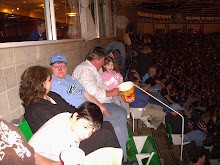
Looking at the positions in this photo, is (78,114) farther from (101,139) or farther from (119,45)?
(119,45)

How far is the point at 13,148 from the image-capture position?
103cm

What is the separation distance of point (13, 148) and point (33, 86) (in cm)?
68

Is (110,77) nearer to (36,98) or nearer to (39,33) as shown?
(39,33)

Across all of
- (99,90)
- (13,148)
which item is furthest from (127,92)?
(13,148)

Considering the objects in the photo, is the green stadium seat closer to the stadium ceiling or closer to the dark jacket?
the dark jacket

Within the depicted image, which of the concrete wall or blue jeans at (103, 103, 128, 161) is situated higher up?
the concrete wall

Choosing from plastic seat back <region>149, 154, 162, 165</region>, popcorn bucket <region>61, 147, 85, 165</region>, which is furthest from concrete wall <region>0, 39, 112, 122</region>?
plastic seat back <region>149, 154, 162, 165</region>

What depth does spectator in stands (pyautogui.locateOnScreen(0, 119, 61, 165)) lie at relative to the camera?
3.24ft

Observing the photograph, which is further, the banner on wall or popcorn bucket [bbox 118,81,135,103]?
the banner on wall

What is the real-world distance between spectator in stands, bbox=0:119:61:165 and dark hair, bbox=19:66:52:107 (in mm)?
514

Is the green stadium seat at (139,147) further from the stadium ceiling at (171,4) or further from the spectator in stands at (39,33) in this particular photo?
the stadium ceiling at (171,4)

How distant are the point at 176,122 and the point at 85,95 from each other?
1858mm

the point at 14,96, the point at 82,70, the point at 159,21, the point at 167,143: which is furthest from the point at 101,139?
the point at 159,21

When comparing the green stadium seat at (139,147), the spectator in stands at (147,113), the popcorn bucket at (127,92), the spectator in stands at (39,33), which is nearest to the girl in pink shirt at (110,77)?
the spectator in stands at (147,113)
